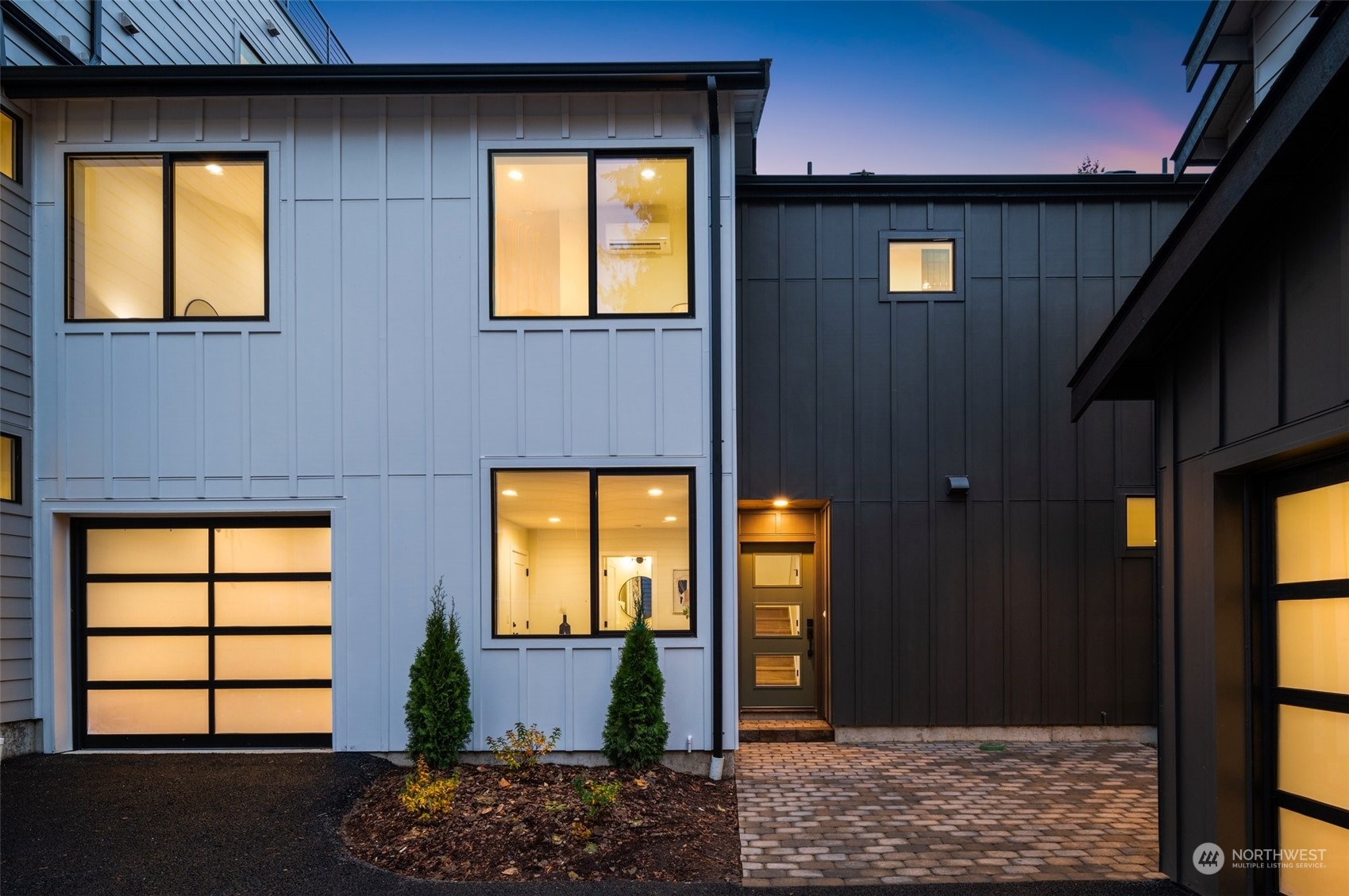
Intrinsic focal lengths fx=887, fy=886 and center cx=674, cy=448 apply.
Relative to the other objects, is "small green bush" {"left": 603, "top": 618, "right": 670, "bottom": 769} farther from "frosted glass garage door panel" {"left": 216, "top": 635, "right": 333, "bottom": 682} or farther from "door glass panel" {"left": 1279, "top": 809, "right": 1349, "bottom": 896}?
"door glass panel" {"left": 1279, "top": 809, "right": 1349, "bottom": 896}

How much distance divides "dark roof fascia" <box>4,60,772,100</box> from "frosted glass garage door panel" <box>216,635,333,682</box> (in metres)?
4.81

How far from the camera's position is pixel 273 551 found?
26.3 ft

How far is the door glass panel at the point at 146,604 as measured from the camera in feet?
26.3

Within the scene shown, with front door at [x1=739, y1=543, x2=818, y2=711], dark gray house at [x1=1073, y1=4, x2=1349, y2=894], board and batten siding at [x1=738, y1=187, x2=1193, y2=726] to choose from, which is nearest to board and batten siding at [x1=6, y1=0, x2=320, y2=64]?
board and batten siding at [x1=738, y1=187, x2=1193, y2=726]

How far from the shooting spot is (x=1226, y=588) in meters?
4.77

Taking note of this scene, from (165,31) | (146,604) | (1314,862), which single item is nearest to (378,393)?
(146,604)

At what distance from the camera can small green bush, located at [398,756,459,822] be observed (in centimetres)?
620

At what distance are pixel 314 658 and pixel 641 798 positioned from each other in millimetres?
3353

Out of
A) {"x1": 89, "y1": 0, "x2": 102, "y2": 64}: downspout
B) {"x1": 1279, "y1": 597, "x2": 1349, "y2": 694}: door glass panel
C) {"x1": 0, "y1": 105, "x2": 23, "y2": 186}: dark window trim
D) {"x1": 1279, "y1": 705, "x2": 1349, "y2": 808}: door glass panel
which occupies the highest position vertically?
{"x1": 89, "y1": 0, "x2": 102, "y2": 64}: downspout

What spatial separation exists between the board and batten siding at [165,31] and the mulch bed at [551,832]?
7367mm

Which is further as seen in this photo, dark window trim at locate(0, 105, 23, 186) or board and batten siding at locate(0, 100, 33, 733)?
dark window trim at locate(0, 105, 23, 186)

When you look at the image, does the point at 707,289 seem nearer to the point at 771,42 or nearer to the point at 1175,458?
the point at 1175,458
